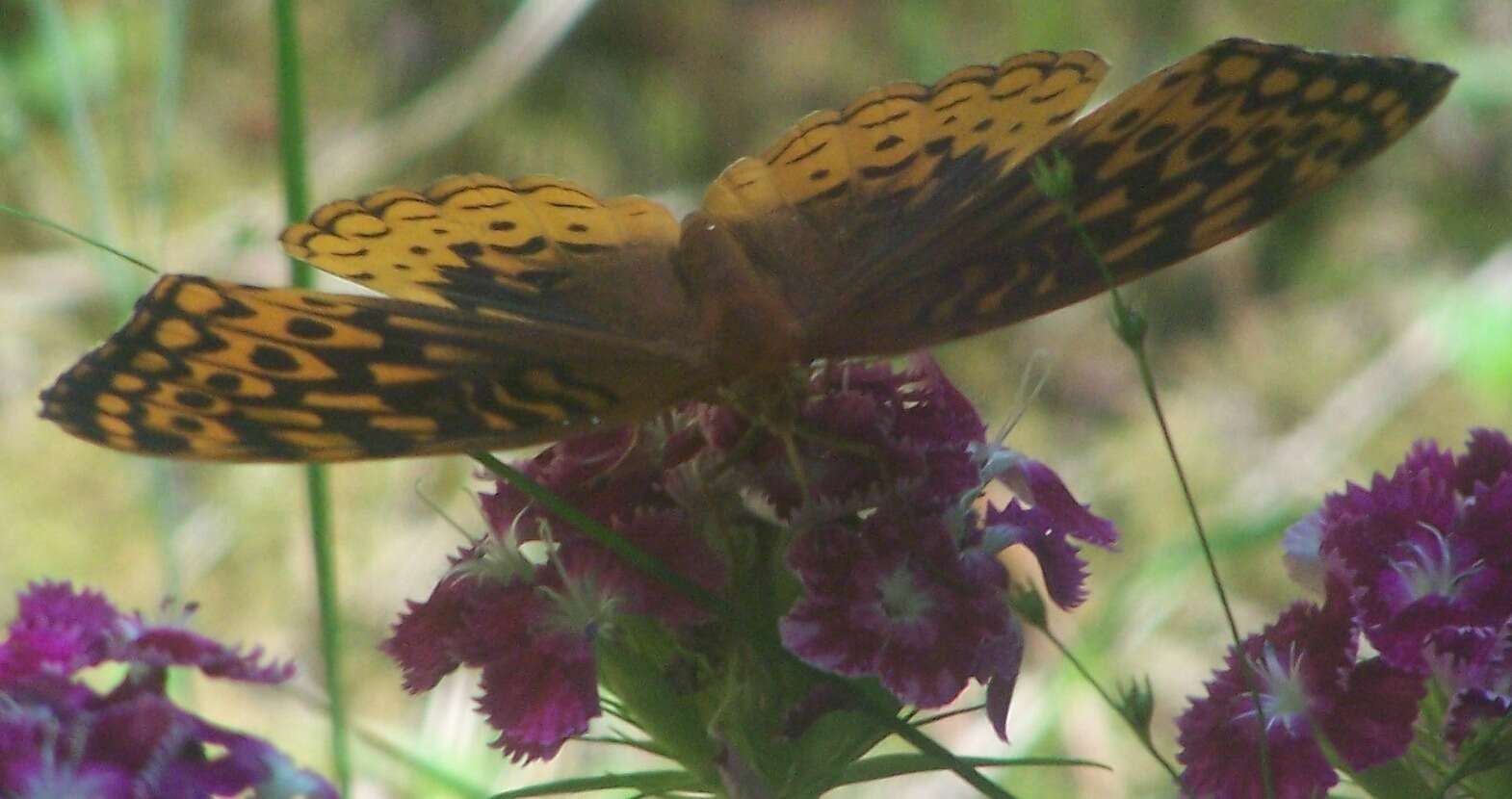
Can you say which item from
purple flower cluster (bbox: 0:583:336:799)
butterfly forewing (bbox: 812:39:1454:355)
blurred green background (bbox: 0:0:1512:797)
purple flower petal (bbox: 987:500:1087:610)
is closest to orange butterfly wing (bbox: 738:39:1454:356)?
butterfly forewing (bbox: 812:39:1454:355)

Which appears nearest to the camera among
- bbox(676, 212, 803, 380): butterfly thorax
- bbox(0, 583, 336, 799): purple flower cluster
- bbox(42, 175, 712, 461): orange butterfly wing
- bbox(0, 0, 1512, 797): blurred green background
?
bbox(0, 583, 336, 799): purple flower cluster

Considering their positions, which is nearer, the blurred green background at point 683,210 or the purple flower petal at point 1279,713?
the purple flower petal at point 1279,713

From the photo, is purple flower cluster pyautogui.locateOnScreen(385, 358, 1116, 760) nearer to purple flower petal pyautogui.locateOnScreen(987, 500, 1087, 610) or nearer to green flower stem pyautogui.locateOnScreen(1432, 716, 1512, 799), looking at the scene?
purple flower petal pyautogui.locateOnScreen(987, 500, 1087, 610)

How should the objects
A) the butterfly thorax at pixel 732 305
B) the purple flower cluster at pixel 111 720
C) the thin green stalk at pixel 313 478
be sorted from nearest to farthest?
the purple flower cluster at pixel 111 720 → the butterfly thorax at pixel 732 305 → the thin green stalk at pixel 313 478

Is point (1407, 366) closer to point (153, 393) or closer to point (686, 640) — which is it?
point (686, 640)

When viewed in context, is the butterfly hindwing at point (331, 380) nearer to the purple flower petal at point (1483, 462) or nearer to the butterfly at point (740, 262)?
the butterfly at point (740, 262)

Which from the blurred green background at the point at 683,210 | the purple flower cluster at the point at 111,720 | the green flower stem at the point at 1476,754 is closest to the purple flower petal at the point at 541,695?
the purple flower cluster at the point at 111,720

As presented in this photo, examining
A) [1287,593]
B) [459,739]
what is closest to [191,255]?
[459,739]
